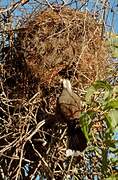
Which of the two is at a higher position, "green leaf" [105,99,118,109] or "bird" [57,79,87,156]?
"green leaf" [105,99,118,109]

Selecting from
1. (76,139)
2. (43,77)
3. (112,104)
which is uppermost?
(112,104)

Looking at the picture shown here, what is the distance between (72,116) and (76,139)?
9 centimetres

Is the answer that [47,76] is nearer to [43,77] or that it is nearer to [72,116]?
[43,77]

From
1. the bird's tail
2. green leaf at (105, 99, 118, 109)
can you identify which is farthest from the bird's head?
green leaf at (105, 99, 118, 109)

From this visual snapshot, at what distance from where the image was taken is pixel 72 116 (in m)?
1.90

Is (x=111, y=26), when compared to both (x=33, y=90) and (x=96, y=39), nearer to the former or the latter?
(x=96, y=39)

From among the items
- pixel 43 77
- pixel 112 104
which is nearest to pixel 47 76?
pixel 43 77

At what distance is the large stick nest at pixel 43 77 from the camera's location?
208cm

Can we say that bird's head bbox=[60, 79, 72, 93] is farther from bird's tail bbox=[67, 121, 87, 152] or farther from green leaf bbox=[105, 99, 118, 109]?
green leaf bbox=[105, 99, 118, 109]

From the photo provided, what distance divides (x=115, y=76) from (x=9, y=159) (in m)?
0.62

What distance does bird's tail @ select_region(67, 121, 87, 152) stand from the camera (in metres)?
1.85

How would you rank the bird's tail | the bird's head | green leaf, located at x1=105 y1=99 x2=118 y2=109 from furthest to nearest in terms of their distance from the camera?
the bird's head, the bird's tail, green leaf, located at x1=105 y1=99 x2=118 y2=109

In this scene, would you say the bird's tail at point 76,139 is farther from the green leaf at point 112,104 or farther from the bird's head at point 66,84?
the green leaf at point 112,104

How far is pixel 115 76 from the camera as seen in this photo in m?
2.29
